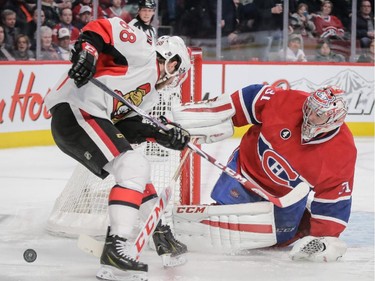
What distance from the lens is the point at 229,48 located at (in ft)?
26.9

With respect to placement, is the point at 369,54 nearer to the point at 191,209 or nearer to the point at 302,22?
the point at 302,22

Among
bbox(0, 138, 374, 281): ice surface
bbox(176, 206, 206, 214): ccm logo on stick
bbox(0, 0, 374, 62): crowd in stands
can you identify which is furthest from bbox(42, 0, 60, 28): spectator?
bbox(176, 206, 206, 214): ccm logo on stick

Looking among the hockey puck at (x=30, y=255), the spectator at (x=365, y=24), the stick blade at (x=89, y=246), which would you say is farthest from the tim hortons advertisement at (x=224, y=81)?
the stick blade at (x=89, y=246)

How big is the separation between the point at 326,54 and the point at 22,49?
2.82 metres

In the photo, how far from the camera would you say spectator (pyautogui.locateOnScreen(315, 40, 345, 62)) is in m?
8.59

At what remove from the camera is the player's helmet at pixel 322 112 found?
12.1ft

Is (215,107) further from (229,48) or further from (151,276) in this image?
(229,48)

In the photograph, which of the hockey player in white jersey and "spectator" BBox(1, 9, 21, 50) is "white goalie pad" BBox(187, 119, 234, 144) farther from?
"spectator" BBox(1, 9, 21, 50)

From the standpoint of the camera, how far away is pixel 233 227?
3.85 m

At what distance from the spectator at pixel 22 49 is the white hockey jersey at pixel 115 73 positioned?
12.5 ft

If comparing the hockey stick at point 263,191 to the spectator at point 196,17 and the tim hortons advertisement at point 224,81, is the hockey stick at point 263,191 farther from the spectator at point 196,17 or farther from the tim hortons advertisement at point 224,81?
the spectator at point 196,17

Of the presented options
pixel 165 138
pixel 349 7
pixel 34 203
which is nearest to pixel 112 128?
pixel 165 138

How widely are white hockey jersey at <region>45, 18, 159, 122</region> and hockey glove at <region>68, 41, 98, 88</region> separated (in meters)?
0.10

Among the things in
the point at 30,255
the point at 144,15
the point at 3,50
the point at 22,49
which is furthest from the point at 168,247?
the point at 22,49
